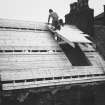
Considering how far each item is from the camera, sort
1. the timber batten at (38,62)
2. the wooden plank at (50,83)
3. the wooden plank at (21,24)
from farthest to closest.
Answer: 1. the wooden plank at (21,24)
2. the timber batten at (38,62)
3. the wooden plank at (50,83)

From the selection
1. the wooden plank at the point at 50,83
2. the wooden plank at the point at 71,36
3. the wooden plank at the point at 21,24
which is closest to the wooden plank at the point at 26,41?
the wooden plank at the point at 71,36

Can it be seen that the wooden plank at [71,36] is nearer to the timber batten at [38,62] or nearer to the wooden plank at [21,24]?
the timber batten at [38,62]

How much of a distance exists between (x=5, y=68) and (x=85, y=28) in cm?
948

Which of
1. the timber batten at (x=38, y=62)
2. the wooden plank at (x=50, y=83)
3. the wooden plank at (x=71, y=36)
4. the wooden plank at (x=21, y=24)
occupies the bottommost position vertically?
the wooden plank at (x=50, y=83)

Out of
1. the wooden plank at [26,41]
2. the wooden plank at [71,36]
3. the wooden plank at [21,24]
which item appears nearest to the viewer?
the wooden plank at [26,41]

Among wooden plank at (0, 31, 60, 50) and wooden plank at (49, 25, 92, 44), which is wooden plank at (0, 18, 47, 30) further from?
wooden plank at (49, 25, 92, 44)

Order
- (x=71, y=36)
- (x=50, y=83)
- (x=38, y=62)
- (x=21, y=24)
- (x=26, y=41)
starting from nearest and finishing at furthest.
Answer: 1. (x=50, y=83)
2. (x=38, y=62)
3. (x=26, y=41)
4. (x=71, y=36)
5. (x=21, y=24)

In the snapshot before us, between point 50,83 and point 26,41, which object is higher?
point 26,41

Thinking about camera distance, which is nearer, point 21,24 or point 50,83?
point 50,83

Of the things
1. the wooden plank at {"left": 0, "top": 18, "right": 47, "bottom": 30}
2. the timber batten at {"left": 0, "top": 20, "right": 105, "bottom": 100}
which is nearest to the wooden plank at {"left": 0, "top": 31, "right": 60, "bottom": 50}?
the timber batten at {"left": 0, "top": 20, "right": 105, "bottom": 100}

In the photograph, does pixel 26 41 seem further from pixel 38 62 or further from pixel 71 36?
pixel 71 36

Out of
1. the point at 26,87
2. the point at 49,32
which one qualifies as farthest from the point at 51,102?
the point at 49,32

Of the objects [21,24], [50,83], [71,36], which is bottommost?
[50,83]

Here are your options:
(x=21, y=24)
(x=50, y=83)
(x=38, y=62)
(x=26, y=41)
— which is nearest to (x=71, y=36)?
(x=26, y=41)
